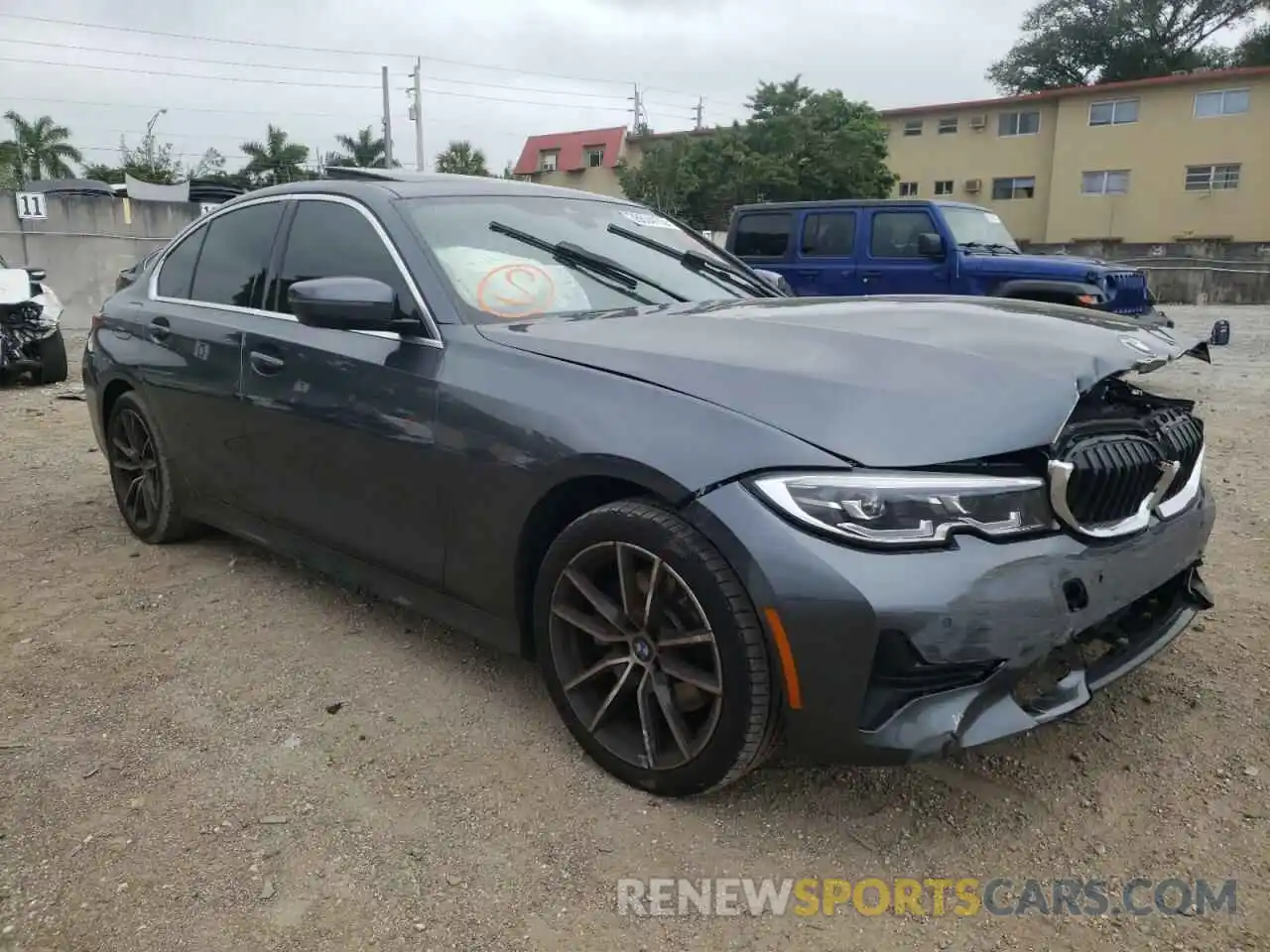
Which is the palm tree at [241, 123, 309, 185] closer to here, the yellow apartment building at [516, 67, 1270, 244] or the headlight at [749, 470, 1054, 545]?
the yellow apartment building at [516, 67, 1270, 244]

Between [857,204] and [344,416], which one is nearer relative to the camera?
[344,416]

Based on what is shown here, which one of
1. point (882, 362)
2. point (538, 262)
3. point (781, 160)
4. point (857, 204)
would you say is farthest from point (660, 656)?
point (781, 160)

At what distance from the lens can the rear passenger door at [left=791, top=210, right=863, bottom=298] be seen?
9953 millimetres

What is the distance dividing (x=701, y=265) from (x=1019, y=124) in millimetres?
38021

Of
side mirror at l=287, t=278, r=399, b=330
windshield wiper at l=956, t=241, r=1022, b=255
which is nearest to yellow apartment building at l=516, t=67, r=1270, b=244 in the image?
windshield wiper at l=956, t=241, r=1022, b=255

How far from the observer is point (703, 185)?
1417 inches

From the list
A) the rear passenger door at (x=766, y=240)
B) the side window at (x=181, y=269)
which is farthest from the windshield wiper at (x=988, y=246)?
the side window at (x=181, y=269)

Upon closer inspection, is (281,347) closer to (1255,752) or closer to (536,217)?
(536,217)

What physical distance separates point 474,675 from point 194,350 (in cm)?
178

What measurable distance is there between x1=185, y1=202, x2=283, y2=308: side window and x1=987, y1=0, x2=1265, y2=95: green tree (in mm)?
50471

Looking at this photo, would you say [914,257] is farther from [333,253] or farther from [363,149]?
[363,149]

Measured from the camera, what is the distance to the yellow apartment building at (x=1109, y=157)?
1294 inches

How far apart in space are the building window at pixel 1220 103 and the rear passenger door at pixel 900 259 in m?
30.3

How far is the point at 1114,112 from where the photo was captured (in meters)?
34.8
